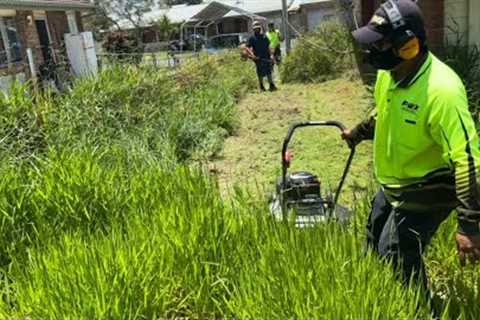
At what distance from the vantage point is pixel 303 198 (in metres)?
3.58

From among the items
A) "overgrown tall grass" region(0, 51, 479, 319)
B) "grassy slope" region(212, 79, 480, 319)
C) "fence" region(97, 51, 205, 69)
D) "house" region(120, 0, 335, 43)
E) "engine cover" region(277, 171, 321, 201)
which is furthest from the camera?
"house" region(120, 0, 335, 43)

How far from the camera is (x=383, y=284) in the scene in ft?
7.98

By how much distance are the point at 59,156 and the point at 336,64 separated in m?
11.9

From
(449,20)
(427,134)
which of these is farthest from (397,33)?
(449,20)

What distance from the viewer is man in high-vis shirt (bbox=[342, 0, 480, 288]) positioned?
236 centimetres

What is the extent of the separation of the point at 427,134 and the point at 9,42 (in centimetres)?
1856

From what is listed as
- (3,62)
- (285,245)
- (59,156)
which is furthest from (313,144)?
(3,62)

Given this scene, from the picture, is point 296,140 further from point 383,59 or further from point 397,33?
point 397,33

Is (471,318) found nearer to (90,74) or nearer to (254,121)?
(90,74)

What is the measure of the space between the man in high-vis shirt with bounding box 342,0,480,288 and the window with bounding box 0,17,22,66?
1704 cm

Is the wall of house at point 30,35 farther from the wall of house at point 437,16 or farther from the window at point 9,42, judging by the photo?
the wall of house at point 437,16

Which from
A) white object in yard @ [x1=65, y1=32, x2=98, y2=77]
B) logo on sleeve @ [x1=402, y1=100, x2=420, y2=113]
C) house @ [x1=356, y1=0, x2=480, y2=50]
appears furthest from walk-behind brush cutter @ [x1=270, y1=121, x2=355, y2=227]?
white object in yard @ [x1=65, y1=32, x2=98, y2=77]

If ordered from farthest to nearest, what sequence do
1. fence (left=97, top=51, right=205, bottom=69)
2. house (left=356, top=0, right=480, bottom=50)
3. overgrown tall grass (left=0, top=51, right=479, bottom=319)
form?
1. fence (left=97, top=51, right=205, bottom=69)
2. house (left=356, top=0, right=480, bottom=50)
3. overgrown tall grass (left=0, top=51, right=479, bottom=319)

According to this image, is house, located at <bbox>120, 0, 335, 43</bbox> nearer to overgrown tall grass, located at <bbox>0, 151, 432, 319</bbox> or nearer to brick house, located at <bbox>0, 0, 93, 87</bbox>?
brick house, located at <bbox>0, 0, 93, 87</bbox>
